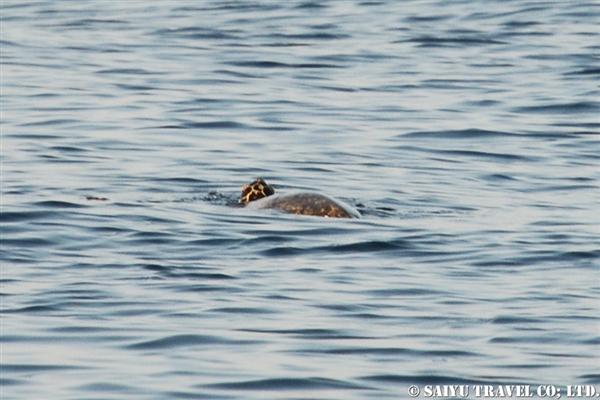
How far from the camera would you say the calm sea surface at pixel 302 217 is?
31.5 ft

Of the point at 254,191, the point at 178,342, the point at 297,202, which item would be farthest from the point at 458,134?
the point at 178,342

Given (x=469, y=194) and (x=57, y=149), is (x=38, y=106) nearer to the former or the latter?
(x=57, y=149)

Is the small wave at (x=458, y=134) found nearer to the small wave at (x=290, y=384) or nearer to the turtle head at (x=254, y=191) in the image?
the turtle head at (x=254, y=191)

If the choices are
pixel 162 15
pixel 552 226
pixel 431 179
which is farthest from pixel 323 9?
pixel 552 226

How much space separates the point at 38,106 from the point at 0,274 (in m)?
11.1

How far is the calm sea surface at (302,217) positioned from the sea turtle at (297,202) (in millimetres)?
243

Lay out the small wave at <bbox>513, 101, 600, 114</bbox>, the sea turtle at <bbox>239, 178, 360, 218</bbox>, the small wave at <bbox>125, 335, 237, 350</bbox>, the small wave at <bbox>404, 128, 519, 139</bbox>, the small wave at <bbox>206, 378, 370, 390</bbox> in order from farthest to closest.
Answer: the small wave at <bbox>513, 101, 600, 114</bbox>
the small wave at <bbox>404, 128, 519, 139</bbox>
the sea turtle at <bbox>239, 178, 360, 218</bbox>
the small wave at <bbox>125, 335, 237, 350</bbox>
the small wave at <bbox>206, 378, 370, 390</bbox>

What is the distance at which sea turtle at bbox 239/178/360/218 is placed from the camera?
15.2m

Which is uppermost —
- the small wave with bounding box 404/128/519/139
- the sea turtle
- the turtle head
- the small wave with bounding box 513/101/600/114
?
the small wave with bounding box 513/101/600/114

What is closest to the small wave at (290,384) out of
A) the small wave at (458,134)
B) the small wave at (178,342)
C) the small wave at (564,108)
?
the small wave at (178,342)

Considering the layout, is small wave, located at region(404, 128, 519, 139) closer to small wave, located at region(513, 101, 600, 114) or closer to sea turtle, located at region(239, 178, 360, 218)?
small wave, located at region(513, 101, 600, 114)

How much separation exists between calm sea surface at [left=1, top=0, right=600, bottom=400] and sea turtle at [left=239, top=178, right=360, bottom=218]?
0.24 metres

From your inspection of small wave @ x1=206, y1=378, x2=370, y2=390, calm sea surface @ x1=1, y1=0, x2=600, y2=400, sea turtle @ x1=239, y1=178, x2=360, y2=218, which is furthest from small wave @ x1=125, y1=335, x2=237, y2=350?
sea turtle @ x1=239, y1=178, x2=360, y2=218

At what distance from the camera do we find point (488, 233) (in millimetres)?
14195
